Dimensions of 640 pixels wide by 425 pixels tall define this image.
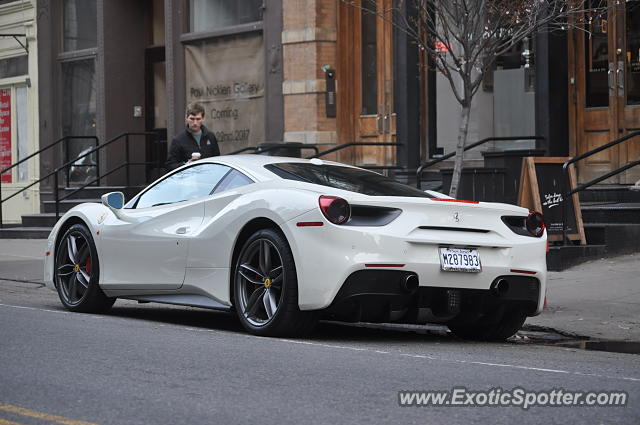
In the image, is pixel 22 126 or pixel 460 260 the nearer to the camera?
pixel 460 260

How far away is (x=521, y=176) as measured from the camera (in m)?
13.4

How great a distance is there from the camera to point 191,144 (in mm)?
13062

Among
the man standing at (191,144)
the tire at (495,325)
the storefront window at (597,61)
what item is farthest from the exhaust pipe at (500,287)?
the storefront window at (597,61)

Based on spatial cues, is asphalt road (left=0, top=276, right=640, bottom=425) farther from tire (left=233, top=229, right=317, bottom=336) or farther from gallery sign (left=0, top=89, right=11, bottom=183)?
gallery sign (left=0, top=89, right=11, bottom=183)

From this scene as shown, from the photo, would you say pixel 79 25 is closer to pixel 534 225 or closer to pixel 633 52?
pixel 633 52

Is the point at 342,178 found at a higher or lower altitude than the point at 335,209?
higher

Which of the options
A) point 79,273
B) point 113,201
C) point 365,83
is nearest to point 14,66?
point 365,83

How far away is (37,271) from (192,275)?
673cm

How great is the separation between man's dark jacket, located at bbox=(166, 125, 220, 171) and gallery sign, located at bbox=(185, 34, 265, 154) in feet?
25.0

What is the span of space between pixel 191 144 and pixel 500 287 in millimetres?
5411

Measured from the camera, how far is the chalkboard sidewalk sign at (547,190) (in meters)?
13.4

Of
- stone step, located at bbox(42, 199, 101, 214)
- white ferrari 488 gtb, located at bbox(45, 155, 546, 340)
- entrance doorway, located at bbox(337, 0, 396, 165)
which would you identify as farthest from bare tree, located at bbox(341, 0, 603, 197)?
stone step, located at bbox(42, 199, 101, 214)

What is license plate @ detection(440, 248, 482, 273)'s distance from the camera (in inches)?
324

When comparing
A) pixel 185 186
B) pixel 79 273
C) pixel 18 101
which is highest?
pixel 18 101
